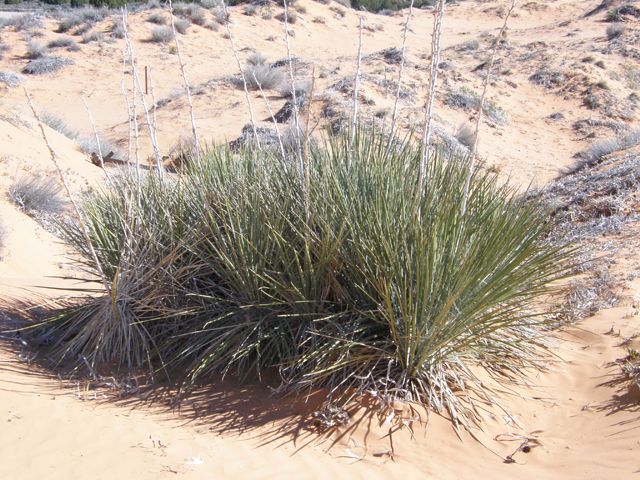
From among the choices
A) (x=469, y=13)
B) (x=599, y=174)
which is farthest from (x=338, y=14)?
(x=599, y=174)

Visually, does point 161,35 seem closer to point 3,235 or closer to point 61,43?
point 61,43

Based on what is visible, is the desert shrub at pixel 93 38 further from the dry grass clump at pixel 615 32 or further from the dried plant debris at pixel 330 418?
the dried plant debris at pixel 330 418

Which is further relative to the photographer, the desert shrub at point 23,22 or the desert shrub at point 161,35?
the desert shrub at point 23,22

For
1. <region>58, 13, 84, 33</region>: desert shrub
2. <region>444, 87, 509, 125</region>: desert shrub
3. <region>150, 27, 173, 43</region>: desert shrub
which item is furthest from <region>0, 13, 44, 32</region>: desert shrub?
<region>444, 87, 509, 125</region>: desert shrub

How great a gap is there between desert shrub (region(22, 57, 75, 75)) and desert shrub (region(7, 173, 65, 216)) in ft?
56.2

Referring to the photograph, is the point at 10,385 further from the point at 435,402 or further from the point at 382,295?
the point at 435,402

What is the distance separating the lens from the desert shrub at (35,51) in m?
23.4

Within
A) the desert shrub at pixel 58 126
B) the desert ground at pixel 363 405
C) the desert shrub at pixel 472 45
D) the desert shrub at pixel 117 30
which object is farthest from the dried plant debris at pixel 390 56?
the desert shrub at pixel 117 30

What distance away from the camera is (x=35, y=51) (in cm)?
2338

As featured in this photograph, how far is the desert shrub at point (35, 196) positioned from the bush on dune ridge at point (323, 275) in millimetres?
4855

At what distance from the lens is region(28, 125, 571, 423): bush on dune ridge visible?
8.47ft

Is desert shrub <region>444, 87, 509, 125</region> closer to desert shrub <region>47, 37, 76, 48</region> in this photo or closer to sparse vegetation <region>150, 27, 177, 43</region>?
sparse vegetation <region>150, 27, 177, 43</region>

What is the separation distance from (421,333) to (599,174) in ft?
23.1

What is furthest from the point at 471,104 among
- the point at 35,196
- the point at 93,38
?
the point at 93,38
